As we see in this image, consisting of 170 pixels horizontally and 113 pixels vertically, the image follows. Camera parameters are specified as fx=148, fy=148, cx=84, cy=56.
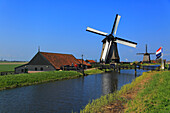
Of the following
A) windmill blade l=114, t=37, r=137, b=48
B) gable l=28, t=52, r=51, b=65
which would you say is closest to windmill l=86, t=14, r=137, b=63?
windmill blade l=114, t=37, r=137, b=48

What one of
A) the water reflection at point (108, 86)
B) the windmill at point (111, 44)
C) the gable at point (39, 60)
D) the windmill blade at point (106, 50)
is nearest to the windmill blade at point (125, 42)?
the windmill at point (111, 44)

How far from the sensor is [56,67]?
3859cm

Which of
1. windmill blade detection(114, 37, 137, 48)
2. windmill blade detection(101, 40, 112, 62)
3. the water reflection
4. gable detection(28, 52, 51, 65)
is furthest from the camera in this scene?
windmill blade detection(101, 40, 112, 62)

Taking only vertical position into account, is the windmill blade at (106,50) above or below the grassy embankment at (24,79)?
above

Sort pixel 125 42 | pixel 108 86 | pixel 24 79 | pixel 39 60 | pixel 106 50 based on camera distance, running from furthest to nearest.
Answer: pixel 106 50 < pixel 125 42 < pixel 39 60 < pixel 24 79 < pixel 108 86

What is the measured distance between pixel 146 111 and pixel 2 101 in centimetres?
1285

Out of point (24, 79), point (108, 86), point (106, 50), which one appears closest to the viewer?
point (108, 86)

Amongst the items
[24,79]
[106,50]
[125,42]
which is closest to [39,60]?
[24,79]

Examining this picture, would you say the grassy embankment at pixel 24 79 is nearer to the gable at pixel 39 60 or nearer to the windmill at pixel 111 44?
the gable at pixel 39 60

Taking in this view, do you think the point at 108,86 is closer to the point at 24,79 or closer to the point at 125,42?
the point at 24,79

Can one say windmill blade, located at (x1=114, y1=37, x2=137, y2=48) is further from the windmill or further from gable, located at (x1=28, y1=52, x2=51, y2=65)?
gable, located at (x1=28, y1=52, x2=51, y2=65)

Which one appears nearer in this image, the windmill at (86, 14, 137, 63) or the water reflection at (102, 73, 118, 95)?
the water reflection at (102, 73, 118, 95)

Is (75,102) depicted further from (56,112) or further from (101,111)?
(101,111)

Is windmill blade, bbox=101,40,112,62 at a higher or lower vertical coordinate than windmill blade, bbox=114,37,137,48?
lower
